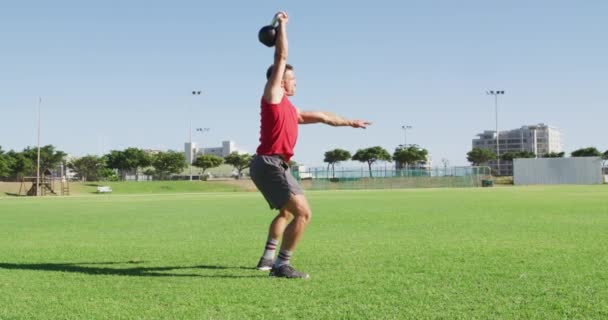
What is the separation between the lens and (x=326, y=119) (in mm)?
7281

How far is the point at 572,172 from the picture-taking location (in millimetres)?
90188

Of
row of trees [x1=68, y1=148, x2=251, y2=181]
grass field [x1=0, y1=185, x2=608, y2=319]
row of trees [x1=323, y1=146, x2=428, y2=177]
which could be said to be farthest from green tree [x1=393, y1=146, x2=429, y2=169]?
grass field [x1=0, y1=185, x2=608, y2=319]

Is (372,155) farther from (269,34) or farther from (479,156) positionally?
(269,34)

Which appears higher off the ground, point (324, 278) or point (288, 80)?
point (288, 80)

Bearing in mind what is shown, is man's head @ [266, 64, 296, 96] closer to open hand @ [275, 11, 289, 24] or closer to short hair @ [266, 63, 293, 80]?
short hair @ [266, 63, 293, 80]

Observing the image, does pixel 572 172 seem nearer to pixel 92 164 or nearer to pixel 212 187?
pixel 212 187

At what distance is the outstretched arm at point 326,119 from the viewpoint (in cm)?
712

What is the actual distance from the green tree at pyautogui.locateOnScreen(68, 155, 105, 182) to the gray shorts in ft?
442

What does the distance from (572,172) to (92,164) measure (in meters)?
95.7

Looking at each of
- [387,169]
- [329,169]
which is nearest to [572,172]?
[387,169]

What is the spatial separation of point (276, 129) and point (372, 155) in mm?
129326

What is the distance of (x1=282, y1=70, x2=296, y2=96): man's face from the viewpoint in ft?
22.1

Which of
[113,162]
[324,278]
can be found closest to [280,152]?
[324,278]

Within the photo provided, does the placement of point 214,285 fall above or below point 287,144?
below
